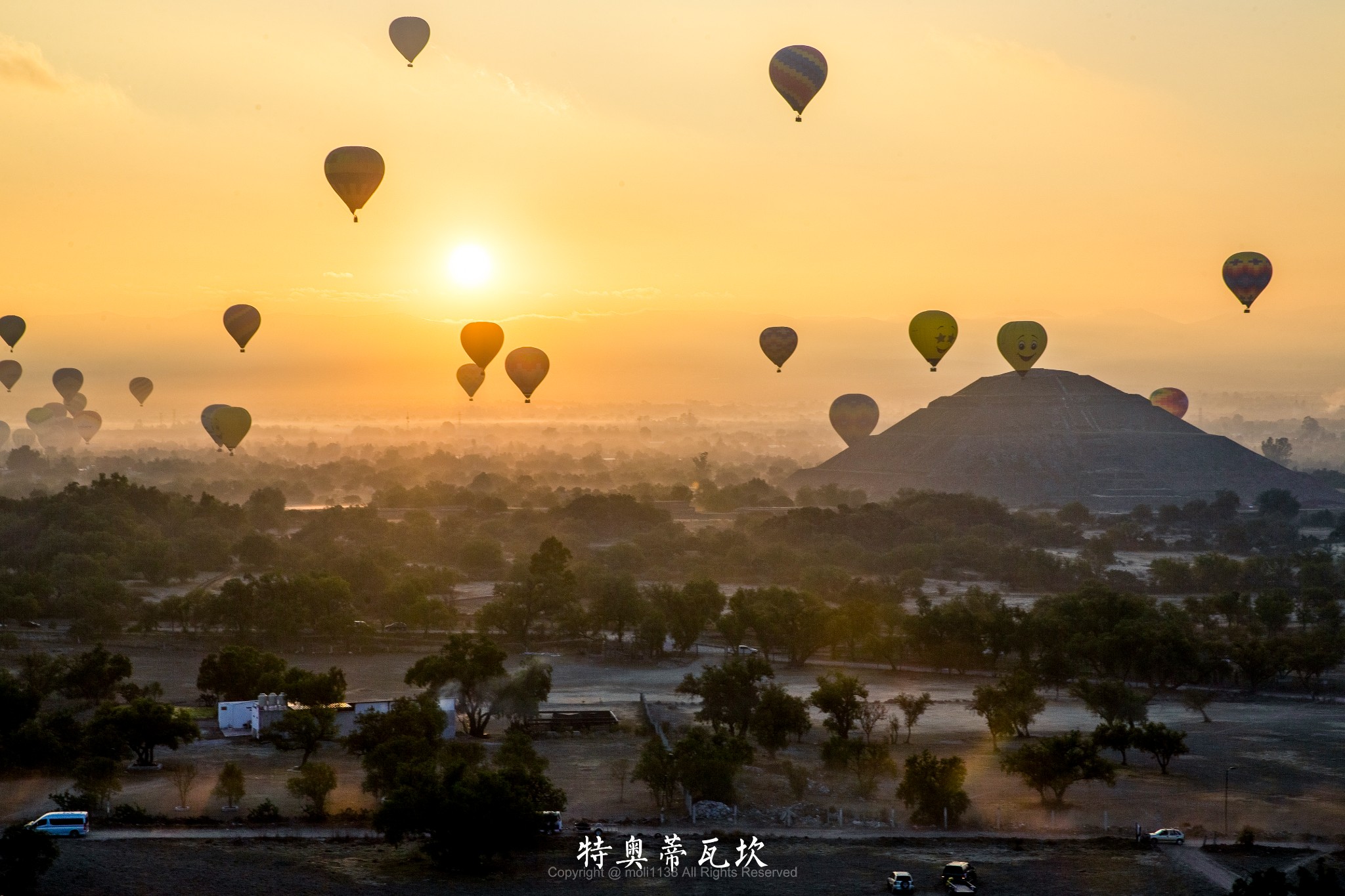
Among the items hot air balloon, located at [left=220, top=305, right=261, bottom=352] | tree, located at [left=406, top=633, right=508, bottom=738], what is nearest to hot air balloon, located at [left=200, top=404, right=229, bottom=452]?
hot air balloon, located at [left=220, top=305, right=261, bottom=352]

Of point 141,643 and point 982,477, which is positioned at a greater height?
point 982,477

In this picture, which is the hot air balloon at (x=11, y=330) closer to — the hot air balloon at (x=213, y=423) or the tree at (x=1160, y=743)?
the hot air balloon at (x=213, y=423)

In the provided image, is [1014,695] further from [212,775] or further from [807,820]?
[212,775]

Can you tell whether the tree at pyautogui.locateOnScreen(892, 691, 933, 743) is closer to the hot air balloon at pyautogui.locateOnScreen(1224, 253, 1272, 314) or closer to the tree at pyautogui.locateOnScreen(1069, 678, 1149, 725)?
the tree at pyautogui.locateOnScreen(1069, 678, 1149, 725)

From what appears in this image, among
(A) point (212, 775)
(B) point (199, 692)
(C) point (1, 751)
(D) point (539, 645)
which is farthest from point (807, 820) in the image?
(D) point (539, 645)

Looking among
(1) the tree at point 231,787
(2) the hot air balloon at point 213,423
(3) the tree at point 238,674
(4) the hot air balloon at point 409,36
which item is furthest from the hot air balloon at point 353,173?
(2) the hot air balloon at point 213,423

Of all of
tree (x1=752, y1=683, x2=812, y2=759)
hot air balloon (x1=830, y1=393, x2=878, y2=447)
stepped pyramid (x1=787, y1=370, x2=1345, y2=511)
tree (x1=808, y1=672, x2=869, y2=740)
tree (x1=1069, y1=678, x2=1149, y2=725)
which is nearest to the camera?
tree (x1=752, y1=683, x2=812, y2=759)
